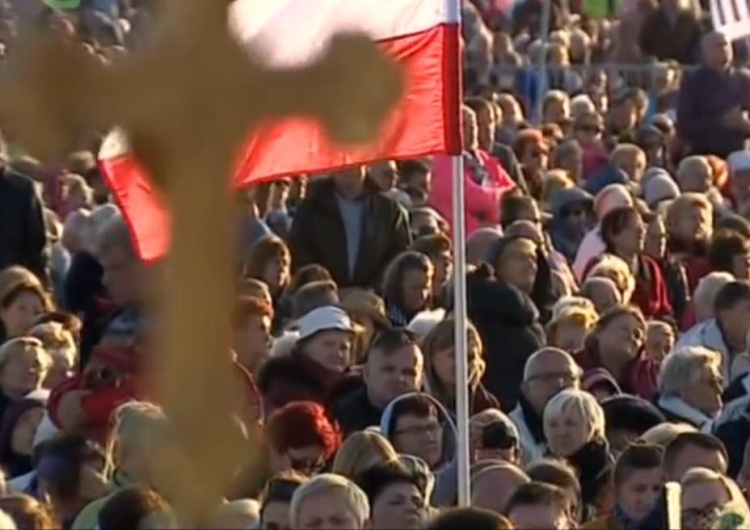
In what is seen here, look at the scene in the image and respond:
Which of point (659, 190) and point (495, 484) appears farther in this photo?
point (659, 190)

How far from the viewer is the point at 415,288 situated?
33.0 feet

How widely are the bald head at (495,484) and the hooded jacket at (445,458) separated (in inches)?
20.2

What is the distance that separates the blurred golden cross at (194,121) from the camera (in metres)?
1.67

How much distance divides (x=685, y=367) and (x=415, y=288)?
5.74ft

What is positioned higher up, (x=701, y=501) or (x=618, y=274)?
(x=618, y=274)

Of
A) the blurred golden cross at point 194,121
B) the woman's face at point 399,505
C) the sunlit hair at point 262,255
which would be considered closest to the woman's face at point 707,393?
the sunlit hair at point 262,255

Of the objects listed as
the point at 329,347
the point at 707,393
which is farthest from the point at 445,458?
the point at 707,393

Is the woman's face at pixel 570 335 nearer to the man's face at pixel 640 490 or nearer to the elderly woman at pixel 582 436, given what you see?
the elderly woman at pixel 582 436

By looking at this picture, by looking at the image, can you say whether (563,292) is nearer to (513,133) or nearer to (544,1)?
(513,133)

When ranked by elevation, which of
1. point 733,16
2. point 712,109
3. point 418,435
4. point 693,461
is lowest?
point 693,461

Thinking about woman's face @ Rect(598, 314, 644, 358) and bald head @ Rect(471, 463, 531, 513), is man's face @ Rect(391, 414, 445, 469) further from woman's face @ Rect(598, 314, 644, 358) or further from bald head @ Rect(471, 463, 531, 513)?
woman's face @ Rect(598, 314, 644, 358)

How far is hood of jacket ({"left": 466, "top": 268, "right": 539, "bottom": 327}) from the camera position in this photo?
9680 mm

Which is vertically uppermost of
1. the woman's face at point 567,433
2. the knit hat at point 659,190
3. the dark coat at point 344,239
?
the knit hat at point 659,190

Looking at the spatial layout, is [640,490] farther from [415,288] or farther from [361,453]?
[415,288]
